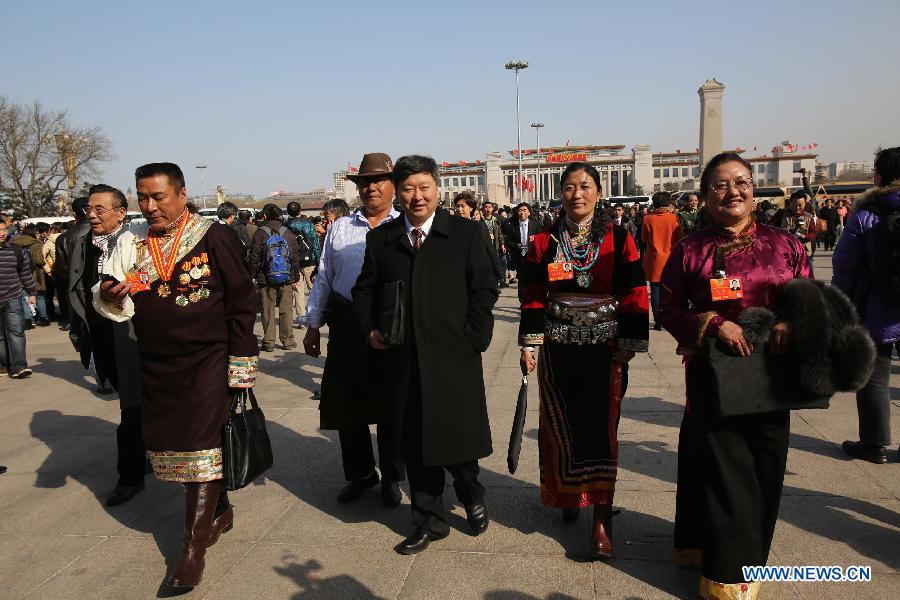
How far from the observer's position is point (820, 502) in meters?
3.49

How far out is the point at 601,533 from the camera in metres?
3.04

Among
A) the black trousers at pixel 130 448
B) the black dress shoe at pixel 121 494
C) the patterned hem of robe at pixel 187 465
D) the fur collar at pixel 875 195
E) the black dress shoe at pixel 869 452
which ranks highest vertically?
the fur collar at pixel 875 195

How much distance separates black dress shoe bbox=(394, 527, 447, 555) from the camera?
3.13 m

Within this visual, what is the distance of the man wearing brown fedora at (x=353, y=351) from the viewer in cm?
365

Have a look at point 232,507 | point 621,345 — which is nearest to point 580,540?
point 621,345

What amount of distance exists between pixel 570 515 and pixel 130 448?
269cm

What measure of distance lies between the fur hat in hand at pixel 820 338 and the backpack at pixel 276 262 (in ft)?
22.2

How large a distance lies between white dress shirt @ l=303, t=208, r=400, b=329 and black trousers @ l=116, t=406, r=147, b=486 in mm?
1274

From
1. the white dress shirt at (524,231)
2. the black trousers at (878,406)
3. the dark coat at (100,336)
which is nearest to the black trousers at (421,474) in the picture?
the dark coat at (100,336)

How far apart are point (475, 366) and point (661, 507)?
1.34 meters

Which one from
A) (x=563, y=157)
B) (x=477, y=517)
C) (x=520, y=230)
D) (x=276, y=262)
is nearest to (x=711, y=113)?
(x=563, y=157)

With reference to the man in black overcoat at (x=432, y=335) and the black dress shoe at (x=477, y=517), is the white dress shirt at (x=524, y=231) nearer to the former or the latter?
the man in black overcoat at (x=432, y=335)

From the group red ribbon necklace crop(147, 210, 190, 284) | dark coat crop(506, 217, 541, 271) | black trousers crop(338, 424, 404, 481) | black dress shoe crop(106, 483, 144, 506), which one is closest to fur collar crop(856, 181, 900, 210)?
black trousers crop(338, 424, 404, 481)

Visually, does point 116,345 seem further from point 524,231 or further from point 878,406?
point 524,231
